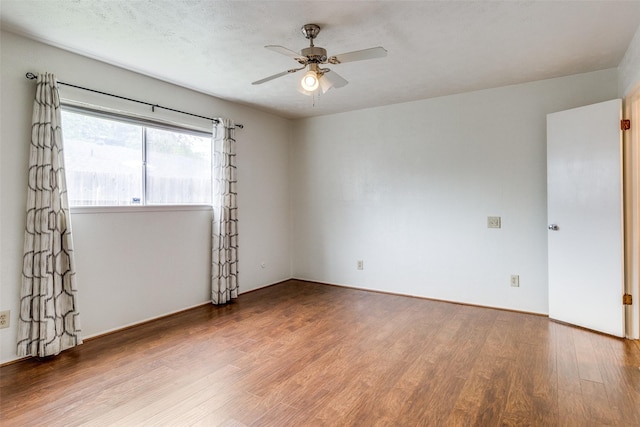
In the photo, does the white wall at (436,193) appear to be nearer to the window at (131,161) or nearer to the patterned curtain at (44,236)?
the window at (131,161)

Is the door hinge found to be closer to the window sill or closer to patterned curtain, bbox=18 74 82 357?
the window sill

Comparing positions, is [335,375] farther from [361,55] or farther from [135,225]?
[135,225]

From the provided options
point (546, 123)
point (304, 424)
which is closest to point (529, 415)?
point (304, 424)

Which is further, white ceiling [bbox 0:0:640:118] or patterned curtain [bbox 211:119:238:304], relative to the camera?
patterned curtain [bbox 211:119:238:304]

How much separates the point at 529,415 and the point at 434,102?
337 centimetres

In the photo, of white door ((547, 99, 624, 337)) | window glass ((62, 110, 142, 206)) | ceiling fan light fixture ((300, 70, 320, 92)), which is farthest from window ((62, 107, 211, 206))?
white door ((547, 99, 624, 337))

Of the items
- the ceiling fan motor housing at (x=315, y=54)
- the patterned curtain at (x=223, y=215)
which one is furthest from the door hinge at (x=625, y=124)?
the patterned curtain at (x=223, y=215)

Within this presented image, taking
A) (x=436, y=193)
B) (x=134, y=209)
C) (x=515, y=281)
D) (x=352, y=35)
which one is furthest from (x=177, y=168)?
(x=515, y=281)

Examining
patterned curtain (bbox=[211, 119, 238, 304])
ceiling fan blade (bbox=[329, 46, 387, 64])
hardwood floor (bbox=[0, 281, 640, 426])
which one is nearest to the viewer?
hardwood floor (bbox=[0, 281, 640, 426])

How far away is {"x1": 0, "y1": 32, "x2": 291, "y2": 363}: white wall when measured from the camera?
253cm

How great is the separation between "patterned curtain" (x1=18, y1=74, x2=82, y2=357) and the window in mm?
219

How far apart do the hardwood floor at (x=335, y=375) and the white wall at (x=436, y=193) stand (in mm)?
679

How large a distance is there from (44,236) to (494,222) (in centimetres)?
428

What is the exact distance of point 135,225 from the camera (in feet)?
10.9
